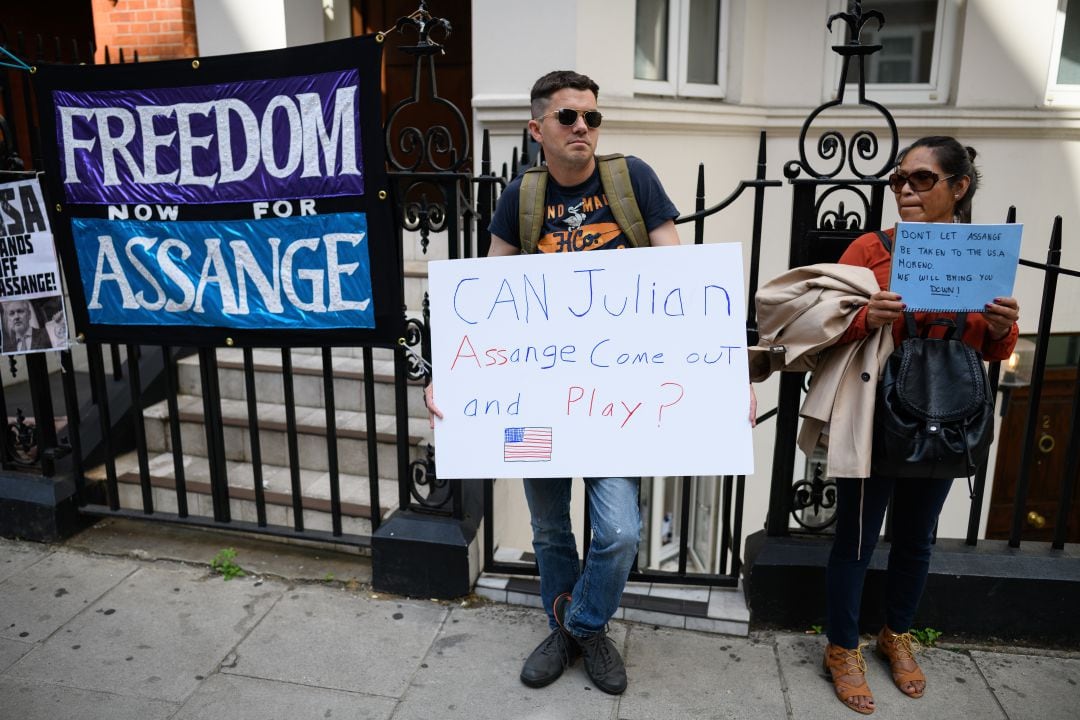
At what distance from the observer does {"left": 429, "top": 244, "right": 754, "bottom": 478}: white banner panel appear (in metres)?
2.49

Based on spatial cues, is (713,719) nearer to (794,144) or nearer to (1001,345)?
→ (1001,345)

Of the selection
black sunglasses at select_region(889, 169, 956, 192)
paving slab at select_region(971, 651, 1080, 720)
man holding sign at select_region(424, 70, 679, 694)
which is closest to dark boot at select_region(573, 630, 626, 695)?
man holding sign at select_region(424, 70, 679, 694)

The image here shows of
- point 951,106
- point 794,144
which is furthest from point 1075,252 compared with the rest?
point 794,144

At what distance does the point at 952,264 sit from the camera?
2273 millimetres

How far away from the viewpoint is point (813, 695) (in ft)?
9.16

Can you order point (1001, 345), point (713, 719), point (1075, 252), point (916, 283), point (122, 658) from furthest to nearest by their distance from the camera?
point (1075, 252) < point (122, 658) < point (713, 719) < point (1001, 345) < point (916, 283)

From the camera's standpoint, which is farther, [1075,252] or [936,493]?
[1075,252]

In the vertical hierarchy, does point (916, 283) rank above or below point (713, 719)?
above

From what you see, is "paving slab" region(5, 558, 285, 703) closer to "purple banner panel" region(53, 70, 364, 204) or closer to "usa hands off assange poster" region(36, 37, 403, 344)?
"usa hands off assange poster" region(36, 37, 403, 344)

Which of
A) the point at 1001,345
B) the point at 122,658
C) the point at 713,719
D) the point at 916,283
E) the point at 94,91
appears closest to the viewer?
the point at 916,283

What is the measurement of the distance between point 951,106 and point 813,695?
17.3ft

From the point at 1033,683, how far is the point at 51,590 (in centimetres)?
410

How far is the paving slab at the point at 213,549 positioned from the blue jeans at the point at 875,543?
2.06 metres

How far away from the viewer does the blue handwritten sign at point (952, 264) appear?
2250 mm
